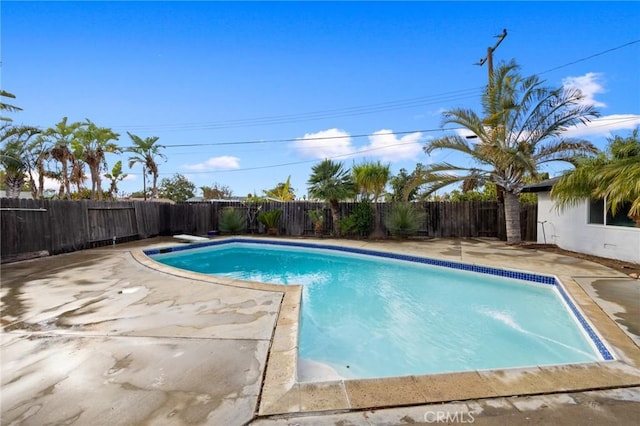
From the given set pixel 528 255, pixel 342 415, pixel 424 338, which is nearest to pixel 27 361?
pixel 342 415

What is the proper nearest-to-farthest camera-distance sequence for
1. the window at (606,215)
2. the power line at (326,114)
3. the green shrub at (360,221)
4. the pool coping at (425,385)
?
the pool coping at (425,385) → the window at (606,215) → the green shrub at (360,221) → the power line at (326,114)

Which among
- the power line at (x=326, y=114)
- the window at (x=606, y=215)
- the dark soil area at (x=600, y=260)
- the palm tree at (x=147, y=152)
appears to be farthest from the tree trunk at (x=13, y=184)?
the window at (x=606, y=215)

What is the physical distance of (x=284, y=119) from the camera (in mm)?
19797

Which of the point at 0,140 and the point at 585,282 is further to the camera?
the point at 0,140

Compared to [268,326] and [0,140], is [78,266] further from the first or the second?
[0,140]

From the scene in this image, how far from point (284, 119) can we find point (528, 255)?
1613 cm

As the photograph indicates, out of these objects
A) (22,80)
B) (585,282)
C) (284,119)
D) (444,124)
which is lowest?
(585,282)

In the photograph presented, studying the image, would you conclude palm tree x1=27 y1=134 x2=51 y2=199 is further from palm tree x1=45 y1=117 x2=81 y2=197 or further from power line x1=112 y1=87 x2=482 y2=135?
power line x1=112 y1=87 x2=482 y2=135

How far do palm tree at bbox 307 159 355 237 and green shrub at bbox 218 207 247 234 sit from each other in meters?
3.49

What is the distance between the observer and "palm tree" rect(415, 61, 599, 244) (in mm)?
8203

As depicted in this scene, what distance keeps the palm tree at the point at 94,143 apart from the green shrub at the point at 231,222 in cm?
946

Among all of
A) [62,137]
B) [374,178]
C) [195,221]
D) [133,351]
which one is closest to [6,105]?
[195,221]

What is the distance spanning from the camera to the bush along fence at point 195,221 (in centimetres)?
734

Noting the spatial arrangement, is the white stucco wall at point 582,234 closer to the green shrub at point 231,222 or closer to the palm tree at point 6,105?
the green shrub at point 231,222
